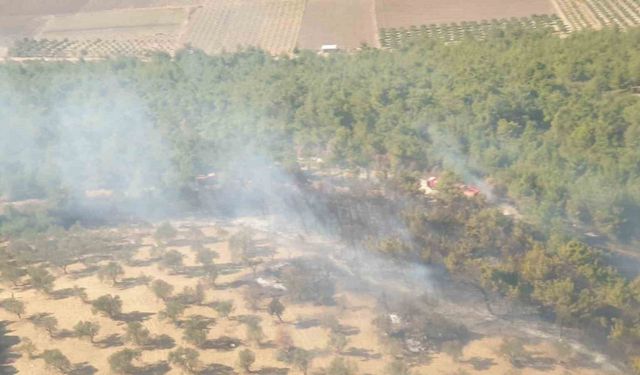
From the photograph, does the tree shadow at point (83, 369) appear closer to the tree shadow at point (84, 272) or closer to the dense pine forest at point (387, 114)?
the tree shadow at point (84, 272)

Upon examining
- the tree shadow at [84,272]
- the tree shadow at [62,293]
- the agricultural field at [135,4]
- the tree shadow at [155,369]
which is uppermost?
the agricultural field at [135,4]

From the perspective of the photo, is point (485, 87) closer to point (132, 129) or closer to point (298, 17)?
point (132, 129)

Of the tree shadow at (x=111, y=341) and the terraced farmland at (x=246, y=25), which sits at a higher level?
the terraced farmland at (x=246, y=25)

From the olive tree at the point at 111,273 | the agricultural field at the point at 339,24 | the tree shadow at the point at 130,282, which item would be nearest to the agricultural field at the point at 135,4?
the agricultural field at the point at 339,24

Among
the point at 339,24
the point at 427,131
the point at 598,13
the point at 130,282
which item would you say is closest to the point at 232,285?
the point at 130,282

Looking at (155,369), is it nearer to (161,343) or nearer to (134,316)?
(161,343)

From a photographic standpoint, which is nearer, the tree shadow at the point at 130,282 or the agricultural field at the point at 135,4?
the tree shadow at the point at 130,282

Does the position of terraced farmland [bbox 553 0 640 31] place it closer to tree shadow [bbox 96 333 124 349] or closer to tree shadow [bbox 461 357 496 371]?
tree shadow [bbox 461 357 496 371]
